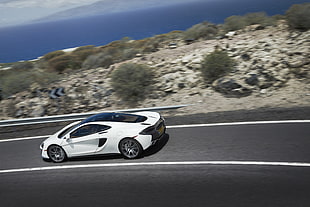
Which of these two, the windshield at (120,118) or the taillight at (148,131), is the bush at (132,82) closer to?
the windshield at (120,118)

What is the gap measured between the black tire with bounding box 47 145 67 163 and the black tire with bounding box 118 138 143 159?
6.61 feet

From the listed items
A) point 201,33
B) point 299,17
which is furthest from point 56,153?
point 201,33

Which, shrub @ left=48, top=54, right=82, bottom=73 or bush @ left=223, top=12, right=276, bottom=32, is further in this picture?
shrub @ left=48, top=54, right=82, bottom=73

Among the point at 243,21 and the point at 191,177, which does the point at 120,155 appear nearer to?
the point at 191,177

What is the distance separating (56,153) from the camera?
991cm

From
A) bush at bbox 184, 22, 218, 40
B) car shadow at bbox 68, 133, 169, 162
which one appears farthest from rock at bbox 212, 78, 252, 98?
bush at bbox 184, 22, 218, 40

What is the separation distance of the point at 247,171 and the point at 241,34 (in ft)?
46.2

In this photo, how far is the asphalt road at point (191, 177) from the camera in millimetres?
6492

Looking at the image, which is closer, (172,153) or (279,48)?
(172,153)

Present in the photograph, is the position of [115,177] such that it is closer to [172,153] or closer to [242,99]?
[172,153]

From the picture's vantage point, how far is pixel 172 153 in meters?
9.04

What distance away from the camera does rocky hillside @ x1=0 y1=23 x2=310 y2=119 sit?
13219 mm

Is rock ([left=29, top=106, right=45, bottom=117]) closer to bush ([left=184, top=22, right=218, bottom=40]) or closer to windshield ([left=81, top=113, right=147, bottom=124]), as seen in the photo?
windshield ([left=81, top=113, right=147, bottom=124])

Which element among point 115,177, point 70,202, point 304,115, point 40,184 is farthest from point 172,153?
point 304,115
